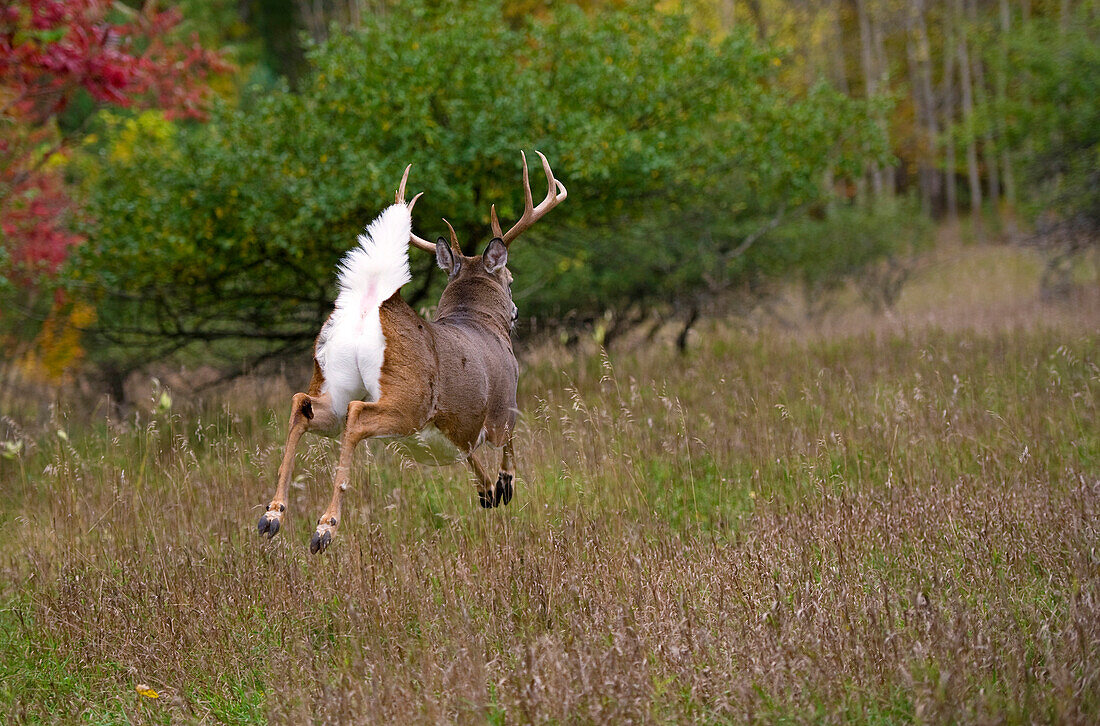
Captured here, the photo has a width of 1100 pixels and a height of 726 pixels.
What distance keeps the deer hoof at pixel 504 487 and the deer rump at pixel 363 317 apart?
3.46 feet

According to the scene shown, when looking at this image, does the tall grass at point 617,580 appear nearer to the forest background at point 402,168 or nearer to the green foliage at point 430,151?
the green foliage at point 430,151

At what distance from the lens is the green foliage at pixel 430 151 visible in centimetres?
850

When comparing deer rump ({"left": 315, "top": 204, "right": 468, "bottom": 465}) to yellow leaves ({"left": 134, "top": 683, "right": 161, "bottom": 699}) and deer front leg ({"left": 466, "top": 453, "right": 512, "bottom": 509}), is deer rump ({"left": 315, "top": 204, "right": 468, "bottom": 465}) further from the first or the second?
yellow leaves ({"left": 134, "top": 683, "right": 161, "bottom": 699})

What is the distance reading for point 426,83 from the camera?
8.62 metres

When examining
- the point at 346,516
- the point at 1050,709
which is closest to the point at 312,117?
the point at 346,516

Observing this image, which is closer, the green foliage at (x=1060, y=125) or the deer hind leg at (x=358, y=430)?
the deer hind leg at (x=358, y=430)

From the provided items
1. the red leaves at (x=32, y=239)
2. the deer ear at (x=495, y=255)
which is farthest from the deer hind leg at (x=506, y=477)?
the red leaves at (x=32, y=239)

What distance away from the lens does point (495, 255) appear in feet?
18.2

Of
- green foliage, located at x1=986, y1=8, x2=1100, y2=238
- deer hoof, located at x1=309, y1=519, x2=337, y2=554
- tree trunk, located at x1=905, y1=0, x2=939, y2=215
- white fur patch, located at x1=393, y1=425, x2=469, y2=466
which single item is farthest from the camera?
tree trunk, located at x1=905, y1=0, x2=939, y2=215

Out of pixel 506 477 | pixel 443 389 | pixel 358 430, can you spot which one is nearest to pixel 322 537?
pixel 358 430

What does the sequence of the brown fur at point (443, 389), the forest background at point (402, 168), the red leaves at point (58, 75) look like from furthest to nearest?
the forest background at point (402, 168)
the red leaves at point (58, 75)
the brown fur at point (443, 389)

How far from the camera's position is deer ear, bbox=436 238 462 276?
17.6 feet

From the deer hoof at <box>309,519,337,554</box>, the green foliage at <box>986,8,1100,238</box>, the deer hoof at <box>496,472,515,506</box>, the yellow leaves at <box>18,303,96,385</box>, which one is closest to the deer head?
the deer hoof at <box>496,472,515,506</box>

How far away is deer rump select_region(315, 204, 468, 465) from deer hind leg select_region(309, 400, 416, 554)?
86 millimetres
